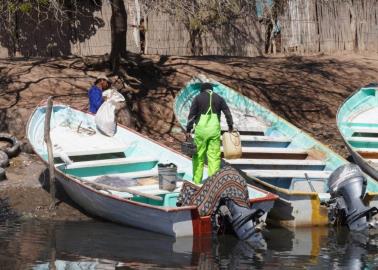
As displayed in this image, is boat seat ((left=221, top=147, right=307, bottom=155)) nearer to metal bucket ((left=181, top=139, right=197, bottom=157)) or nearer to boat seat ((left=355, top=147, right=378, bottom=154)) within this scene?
boat seat ((left=355, top=147, right=378, bottom=154))

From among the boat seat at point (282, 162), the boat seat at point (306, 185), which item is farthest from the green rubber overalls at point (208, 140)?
the boat seat at point (306, 185)

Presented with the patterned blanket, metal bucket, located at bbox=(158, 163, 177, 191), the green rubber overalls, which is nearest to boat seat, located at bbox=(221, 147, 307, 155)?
the green rubber overalls

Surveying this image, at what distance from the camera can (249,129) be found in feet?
53.4

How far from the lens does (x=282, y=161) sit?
48.7 feet

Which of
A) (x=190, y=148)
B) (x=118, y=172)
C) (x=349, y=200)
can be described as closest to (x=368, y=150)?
(x=349, y=200)

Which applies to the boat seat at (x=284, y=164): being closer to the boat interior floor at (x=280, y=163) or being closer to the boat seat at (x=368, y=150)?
the boat interior floor at (x=280, y=163)

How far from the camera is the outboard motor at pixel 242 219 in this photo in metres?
11.8

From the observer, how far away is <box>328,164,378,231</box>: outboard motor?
12547 millimetres

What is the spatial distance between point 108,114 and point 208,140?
7.45ft

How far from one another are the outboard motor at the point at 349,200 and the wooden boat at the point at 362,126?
1.79m

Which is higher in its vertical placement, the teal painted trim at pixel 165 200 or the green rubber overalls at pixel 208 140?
the green rubber overalls at pixel 208 140

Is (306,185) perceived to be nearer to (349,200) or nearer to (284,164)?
(284,164)

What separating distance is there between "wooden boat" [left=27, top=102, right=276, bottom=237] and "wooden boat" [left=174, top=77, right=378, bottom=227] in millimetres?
615

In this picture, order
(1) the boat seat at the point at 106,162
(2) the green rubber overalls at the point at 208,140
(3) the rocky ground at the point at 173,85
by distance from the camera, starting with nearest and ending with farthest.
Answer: (2) the green rubber overalls at the point at 208,140 → (1) the boat seat at the point at 106,162 → (3) the rocky ground at the point at 173,85
